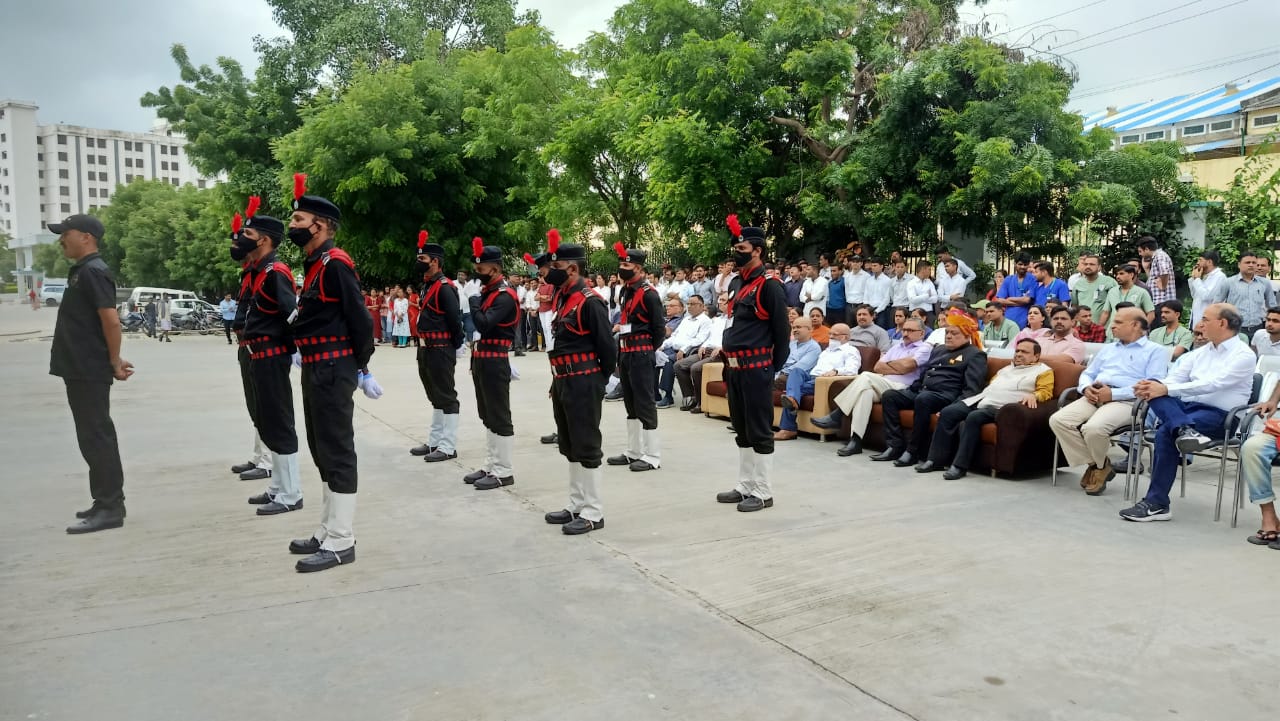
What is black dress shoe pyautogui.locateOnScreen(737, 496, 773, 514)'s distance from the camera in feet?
21.5

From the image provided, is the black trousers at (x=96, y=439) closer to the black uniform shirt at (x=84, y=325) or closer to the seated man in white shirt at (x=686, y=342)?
the black uniform shirt at (x=84, y=325)

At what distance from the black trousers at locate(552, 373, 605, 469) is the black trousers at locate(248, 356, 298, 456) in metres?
1.87

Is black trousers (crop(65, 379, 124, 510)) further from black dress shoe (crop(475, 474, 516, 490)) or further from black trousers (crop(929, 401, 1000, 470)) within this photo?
black trousers (crop(929, 401, 1000, 470))

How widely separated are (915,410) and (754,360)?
7.12ft

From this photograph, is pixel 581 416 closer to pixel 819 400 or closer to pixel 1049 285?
pixel 819 400

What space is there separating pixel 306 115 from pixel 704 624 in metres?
27.0

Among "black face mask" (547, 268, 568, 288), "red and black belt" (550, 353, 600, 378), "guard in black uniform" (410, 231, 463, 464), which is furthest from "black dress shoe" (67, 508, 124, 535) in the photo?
"black face mask" (547, 268, 568, 288)

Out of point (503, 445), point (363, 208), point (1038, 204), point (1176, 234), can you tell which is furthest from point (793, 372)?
point (363, 208)

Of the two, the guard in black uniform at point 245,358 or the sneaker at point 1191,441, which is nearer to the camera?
the sneaker at point 1191,441

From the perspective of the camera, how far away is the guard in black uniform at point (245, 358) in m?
6.70

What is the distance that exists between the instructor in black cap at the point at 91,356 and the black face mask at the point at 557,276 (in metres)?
2.79

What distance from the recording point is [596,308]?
20.6 ft

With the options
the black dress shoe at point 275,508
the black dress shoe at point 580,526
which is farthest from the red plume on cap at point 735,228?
the black dress shoe at point 275,508

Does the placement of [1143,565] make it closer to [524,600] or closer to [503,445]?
[524,600]
